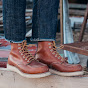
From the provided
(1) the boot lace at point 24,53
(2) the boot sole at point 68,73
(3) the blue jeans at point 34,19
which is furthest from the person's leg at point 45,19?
(2) the boot sole at point 68,73

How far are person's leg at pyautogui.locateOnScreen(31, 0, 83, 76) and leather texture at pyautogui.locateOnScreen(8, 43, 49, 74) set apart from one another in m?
0.10

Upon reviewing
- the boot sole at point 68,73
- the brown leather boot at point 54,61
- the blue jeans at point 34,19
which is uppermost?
the blue jeans at point 34,19

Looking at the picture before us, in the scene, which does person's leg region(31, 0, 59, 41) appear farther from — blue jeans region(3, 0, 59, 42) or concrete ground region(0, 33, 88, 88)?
concrete ground region(0, 33, 88, 88)

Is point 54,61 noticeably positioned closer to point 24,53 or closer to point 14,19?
point 24,53

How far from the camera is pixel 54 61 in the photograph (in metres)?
1.07

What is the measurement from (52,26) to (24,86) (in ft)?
1.48

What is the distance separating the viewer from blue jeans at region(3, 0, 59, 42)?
0.96 metres

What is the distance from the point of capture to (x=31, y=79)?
1.04m

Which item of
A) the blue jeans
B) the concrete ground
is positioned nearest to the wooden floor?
the concrete ground

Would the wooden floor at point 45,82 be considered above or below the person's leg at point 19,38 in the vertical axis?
below

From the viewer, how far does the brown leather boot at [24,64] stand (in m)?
0.95

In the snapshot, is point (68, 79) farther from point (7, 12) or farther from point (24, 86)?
point (7, 12)

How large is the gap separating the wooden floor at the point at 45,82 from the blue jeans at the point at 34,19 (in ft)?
0.90

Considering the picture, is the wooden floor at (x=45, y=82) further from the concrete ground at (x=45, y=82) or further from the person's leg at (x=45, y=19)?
the person's leg at (x=45, y=19)
